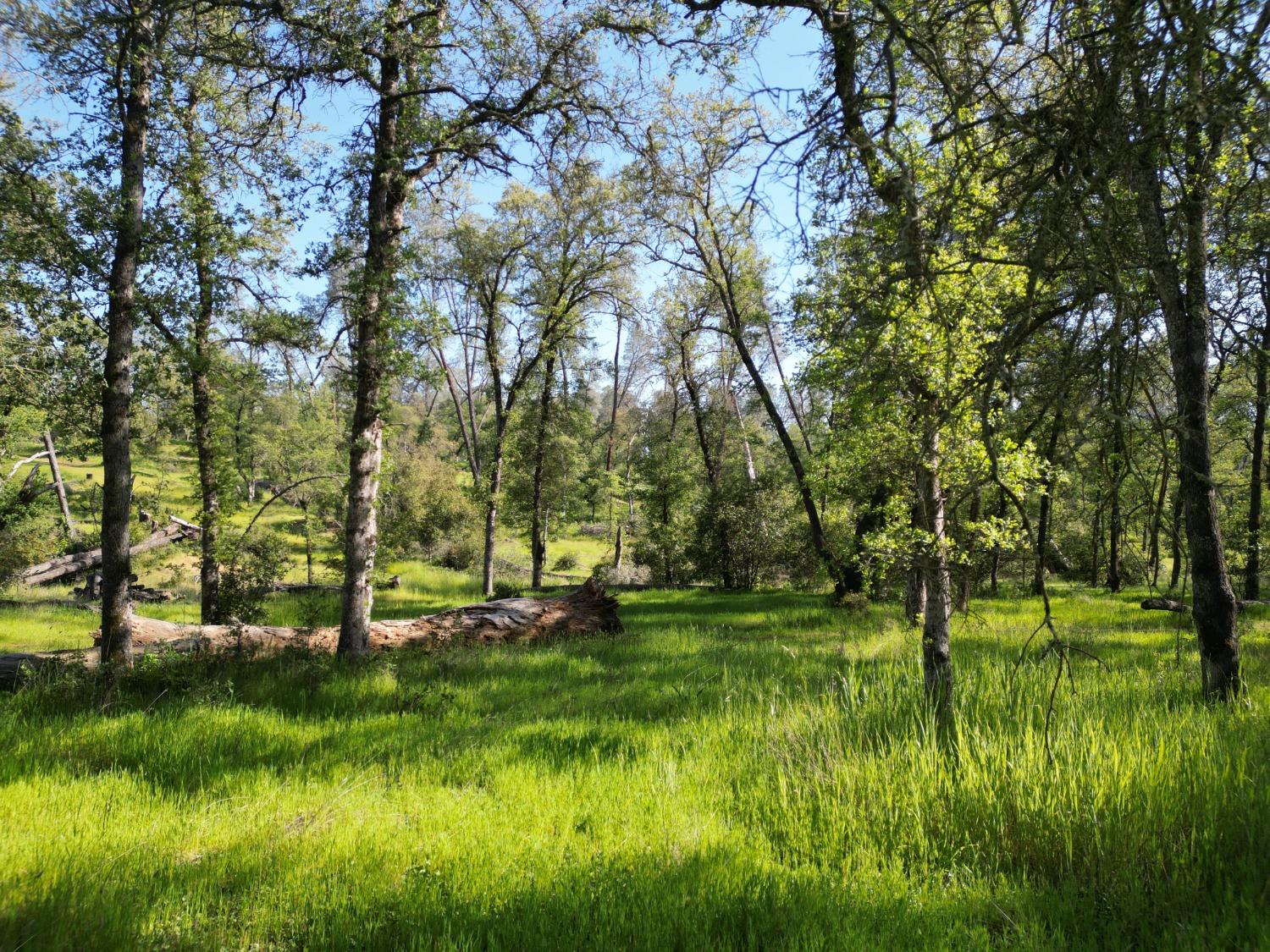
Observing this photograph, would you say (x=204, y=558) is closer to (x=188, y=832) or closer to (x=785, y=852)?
(x=188, y=832)

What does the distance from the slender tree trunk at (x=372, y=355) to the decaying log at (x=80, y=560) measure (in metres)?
14.1

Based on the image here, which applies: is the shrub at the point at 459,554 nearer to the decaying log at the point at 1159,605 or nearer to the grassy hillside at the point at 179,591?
the grassy hillside at the point at 179,591

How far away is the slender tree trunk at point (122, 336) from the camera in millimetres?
5895

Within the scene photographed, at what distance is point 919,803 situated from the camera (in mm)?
3242

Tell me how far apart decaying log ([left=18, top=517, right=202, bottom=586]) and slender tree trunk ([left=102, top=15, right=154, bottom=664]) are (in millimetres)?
14463

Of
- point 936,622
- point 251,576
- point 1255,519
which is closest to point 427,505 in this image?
point 251,576

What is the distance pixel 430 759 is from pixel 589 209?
17.8 m

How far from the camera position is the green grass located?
248cm

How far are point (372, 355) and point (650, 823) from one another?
625 cm

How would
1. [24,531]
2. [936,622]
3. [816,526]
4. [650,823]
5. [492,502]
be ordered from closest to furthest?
1. [650,823]
2. [936,622]
3. [816,526]
4. [492,502]
5. [24,531]

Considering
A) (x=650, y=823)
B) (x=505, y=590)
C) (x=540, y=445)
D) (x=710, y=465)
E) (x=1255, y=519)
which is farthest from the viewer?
(x=710, y=465)

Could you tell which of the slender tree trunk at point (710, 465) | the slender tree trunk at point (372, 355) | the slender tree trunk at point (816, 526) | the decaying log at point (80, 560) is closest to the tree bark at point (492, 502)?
the slender tree trunk at point (710, 465)

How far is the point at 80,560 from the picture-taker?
19.8 m

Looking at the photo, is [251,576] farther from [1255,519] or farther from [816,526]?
[1255,519]
